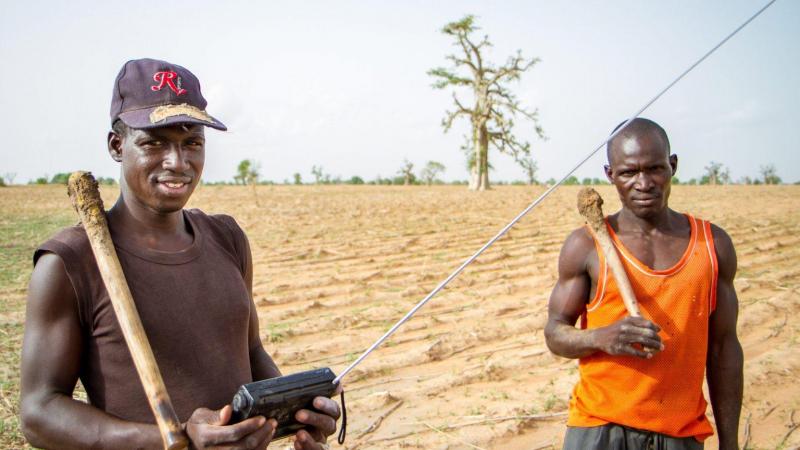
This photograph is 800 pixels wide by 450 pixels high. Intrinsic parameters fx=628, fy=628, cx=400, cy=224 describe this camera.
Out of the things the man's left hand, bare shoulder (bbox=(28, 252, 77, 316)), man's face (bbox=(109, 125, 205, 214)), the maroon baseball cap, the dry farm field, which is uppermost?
the maroon baseball cap

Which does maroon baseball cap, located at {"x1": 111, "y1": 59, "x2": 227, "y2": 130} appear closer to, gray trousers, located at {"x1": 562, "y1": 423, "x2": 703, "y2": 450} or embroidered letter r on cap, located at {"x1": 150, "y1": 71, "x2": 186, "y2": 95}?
embroidered letter r on cap, located at {"x1": 150, "y1": 71, "x2": 186, "y2": 95}

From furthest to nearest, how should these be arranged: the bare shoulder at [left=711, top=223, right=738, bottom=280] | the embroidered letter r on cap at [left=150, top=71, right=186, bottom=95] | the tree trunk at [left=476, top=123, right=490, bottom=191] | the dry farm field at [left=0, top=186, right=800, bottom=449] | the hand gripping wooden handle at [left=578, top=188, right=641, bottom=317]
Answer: the tree trunk at [left=476, top=123, right=490, bottom=191] → the dry farm field at [left=0, top=186, right=800, bottom=449] → the bare shoulder at [left=711, top=223, right=738, bottom=280] → the hand gripping wooden handle at [left=578, top=188, right=641, bottom=317] → the embroidered letter r on cap at [left=150, top=71, right=186, bottom=95]

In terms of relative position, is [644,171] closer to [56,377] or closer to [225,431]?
[225,431]

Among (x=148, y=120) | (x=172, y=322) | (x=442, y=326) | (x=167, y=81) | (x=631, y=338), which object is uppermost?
(x=167, y=81)

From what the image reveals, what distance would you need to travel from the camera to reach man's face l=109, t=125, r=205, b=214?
1.61 meters

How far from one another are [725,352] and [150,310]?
6.39ft

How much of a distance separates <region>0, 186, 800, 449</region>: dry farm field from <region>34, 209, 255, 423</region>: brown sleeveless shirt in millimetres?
2033

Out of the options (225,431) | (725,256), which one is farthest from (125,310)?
(725,256)

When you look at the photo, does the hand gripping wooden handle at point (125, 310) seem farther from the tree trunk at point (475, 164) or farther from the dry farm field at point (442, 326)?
the tree trunk at point (475, 164)

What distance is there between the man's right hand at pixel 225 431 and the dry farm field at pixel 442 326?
7.13 ft

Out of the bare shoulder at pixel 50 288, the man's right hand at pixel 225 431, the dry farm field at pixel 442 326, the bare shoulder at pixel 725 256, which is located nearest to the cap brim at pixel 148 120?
the bare shoulder at pixel 50 288

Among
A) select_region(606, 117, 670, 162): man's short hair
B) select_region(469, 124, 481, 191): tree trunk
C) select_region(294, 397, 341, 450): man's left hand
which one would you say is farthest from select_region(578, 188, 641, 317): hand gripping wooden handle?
select_region(469, 124, 481, 191): tree trunk

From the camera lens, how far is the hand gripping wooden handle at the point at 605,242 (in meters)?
2.11

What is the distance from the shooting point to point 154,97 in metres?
1.59
